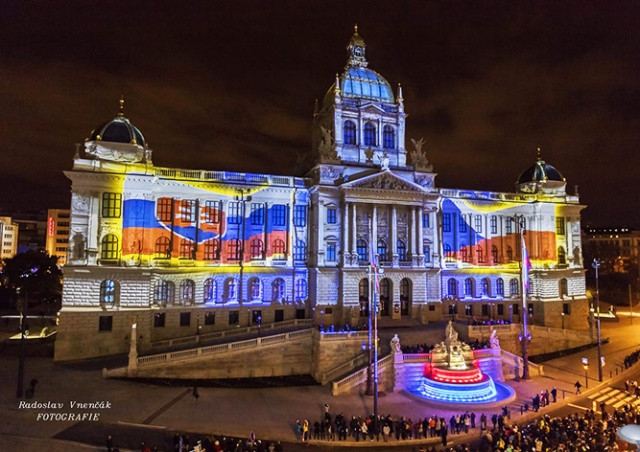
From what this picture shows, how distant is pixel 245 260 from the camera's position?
49.9m

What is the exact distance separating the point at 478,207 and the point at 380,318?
2229 centimetres

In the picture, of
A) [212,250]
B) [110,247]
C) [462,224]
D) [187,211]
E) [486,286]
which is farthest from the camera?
[486,286]

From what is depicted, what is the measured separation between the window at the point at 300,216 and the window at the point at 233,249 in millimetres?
7257

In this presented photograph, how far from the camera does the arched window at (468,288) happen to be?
5844 centimetres

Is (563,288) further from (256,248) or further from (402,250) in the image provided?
(256,248)

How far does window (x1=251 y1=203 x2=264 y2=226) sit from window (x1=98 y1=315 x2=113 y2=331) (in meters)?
17.7

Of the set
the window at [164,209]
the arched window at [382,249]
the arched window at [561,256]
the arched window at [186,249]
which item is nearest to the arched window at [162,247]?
the arched window at [186,249]

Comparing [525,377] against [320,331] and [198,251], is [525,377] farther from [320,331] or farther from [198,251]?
[198,251]

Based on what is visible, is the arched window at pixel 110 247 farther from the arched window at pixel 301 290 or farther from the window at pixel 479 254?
the window at pixel 479 254

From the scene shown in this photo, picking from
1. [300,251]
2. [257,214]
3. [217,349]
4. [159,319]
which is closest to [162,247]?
[159,319]

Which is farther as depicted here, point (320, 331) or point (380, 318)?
point (380, 318)

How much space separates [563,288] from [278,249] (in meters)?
40.2

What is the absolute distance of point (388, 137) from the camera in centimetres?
5866

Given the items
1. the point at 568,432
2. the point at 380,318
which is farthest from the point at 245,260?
the point at 568,432
